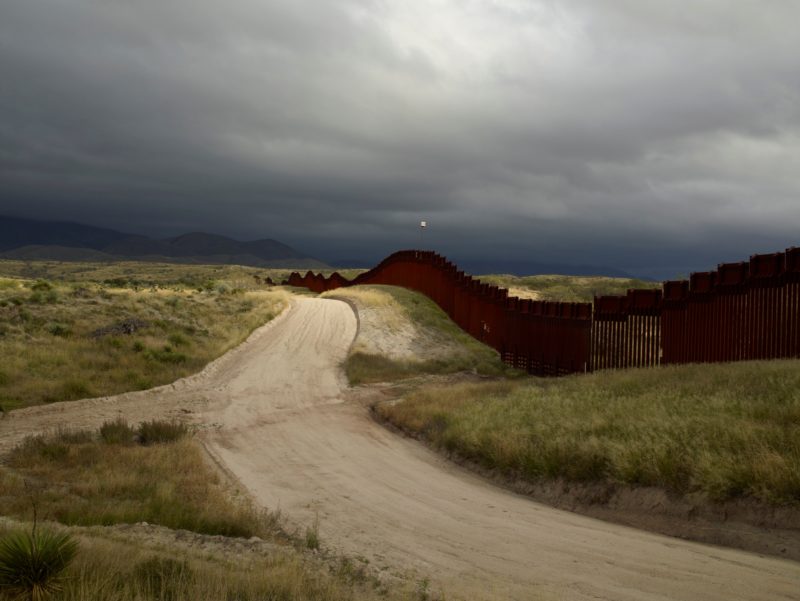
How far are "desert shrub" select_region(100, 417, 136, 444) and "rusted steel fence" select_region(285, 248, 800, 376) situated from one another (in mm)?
13312

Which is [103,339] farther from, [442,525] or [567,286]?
[567,286]

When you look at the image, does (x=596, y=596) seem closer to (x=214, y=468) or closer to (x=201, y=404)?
(x=214, y=468)

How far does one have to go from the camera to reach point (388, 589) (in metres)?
6.16

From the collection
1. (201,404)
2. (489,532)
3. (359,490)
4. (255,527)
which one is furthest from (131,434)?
(489,532)

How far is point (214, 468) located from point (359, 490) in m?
2.80

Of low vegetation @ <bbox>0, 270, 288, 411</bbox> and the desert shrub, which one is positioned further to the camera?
low vegetation @ <bbox>0, 270, 288, 411</bbox>

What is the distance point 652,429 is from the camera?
10344 mm

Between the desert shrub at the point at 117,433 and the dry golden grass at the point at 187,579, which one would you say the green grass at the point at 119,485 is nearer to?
the desert shrub at the point at 117,433

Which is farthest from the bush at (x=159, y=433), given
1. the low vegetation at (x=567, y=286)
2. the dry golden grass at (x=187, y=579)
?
the low vegetation at (x=567, y=286)

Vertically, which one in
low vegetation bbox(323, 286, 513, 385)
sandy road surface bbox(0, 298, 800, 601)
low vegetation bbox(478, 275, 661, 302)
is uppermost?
low vegetation bbox(478, 275, 661, 302)

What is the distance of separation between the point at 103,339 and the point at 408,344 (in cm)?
1245

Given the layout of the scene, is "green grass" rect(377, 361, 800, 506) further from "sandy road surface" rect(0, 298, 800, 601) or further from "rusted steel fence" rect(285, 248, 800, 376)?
"rusted steel fence" rect(285, 248, 800, 376)

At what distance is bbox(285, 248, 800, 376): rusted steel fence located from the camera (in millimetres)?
14008

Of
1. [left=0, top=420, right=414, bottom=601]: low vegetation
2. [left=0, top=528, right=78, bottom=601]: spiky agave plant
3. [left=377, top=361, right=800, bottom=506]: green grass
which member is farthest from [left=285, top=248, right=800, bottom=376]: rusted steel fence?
[left=0, top=528, right=78, bottom=601]: spiky agave plant
